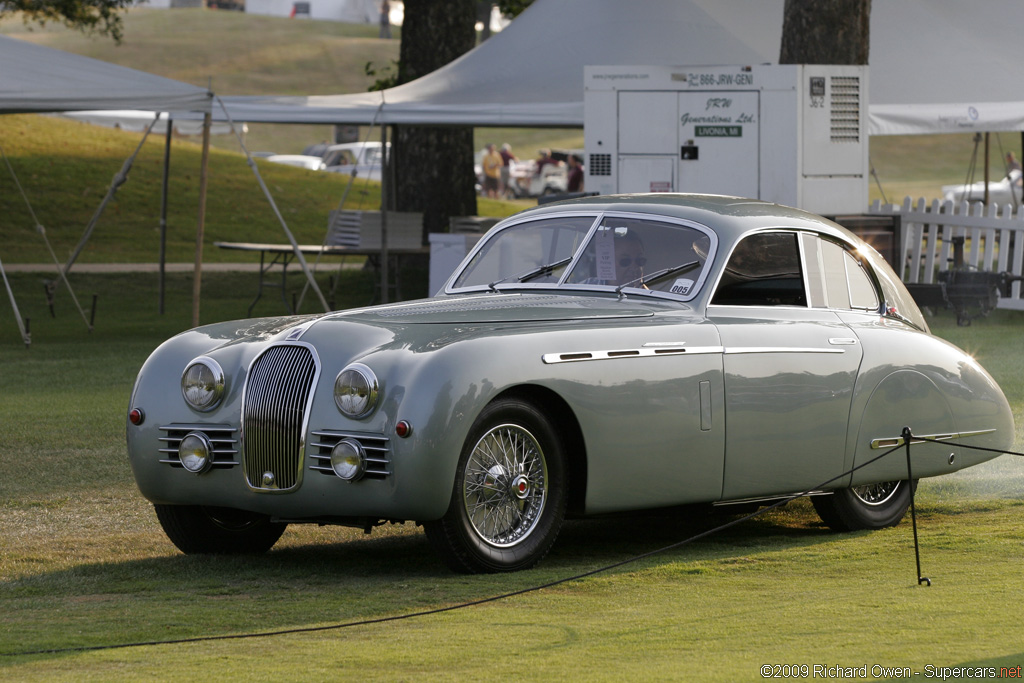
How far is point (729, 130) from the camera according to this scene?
15.7m

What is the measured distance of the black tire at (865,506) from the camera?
7.36 meters

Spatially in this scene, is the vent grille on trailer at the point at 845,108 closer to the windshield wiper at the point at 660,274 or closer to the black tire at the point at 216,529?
the windshield wiper at the point at 660,274

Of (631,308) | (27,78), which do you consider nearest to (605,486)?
(631,308)

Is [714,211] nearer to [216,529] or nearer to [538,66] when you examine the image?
[216,529]

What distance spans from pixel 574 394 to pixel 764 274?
149cm

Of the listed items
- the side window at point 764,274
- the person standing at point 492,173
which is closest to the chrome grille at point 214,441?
the side window at point 764,274

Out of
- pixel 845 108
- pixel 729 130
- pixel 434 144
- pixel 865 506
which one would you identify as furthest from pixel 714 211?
pixel 434 144

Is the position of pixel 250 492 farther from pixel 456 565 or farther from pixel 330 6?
pixel 330 6

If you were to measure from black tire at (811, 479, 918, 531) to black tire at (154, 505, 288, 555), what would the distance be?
2.63 metres

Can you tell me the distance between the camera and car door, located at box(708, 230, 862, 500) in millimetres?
6793

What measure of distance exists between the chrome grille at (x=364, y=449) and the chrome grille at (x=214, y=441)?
0.43m

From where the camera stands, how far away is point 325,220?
32656 millimetres

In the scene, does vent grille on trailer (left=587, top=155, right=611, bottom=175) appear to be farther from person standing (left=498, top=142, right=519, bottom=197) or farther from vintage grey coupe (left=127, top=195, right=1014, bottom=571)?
person standing (left=498, top=142, right=519, bottom=197)

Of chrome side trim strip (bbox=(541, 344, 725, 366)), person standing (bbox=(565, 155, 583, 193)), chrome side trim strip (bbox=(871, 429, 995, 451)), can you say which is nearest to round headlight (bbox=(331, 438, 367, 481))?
chrome side trim strip (bbox=(541, 344, 725, 366))
